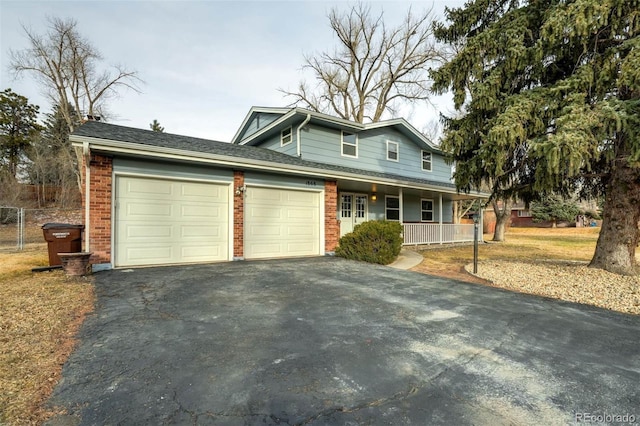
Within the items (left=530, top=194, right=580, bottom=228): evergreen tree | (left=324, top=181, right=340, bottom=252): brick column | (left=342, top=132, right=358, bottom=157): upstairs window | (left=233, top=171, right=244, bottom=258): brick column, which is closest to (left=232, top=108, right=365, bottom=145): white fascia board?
(left=342, top=132, right=358, bottom=157): upstairs window

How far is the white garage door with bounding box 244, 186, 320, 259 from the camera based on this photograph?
8375 millimetres

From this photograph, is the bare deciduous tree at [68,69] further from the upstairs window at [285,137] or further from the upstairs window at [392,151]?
the upstairs window at [392,151]

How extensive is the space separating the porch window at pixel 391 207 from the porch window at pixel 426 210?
214cm

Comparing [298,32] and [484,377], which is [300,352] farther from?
[298,32]

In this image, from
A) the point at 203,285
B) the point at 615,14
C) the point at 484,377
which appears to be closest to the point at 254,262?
the point at 203,285

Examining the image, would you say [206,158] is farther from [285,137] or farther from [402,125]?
[402,125]

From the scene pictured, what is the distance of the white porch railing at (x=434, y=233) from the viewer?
1319 cm

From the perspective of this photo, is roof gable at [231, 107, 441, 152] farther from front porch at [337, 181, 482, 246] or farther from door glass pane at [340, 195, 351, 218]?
door glass pane at [340, 195, 351, 218]

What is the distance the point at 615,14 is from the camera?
18.4 feet

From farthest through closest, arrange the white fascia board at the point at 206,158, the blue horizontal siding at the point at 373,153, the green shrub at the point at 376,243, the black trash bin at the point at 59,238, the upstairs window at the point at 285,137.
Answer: the upstairs window at the point at 285,137 → the blue horizontal siding at the point at 373,153 → the green shrub at the point at 376,243 → the black trash bin at the point at 59,238 → the white fascia board at the point at 206,158

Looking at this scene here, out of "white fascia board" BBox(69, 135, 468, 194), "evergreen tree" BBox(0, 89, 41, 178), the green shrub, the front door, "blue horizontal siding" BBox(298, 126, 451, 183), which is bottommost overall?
the green shrub

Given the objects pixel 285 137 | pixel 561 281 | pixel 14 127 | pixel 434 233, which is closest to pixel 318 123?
pixel 285 137

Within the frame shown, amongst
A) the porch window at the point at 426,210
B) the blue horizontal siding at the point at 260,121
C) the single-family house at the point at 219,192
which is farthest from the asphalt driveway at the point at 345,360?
the porch window at the point at 426,210

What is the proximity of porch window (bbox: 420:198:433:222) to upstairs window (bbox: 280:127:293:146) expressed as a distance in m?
7.79
